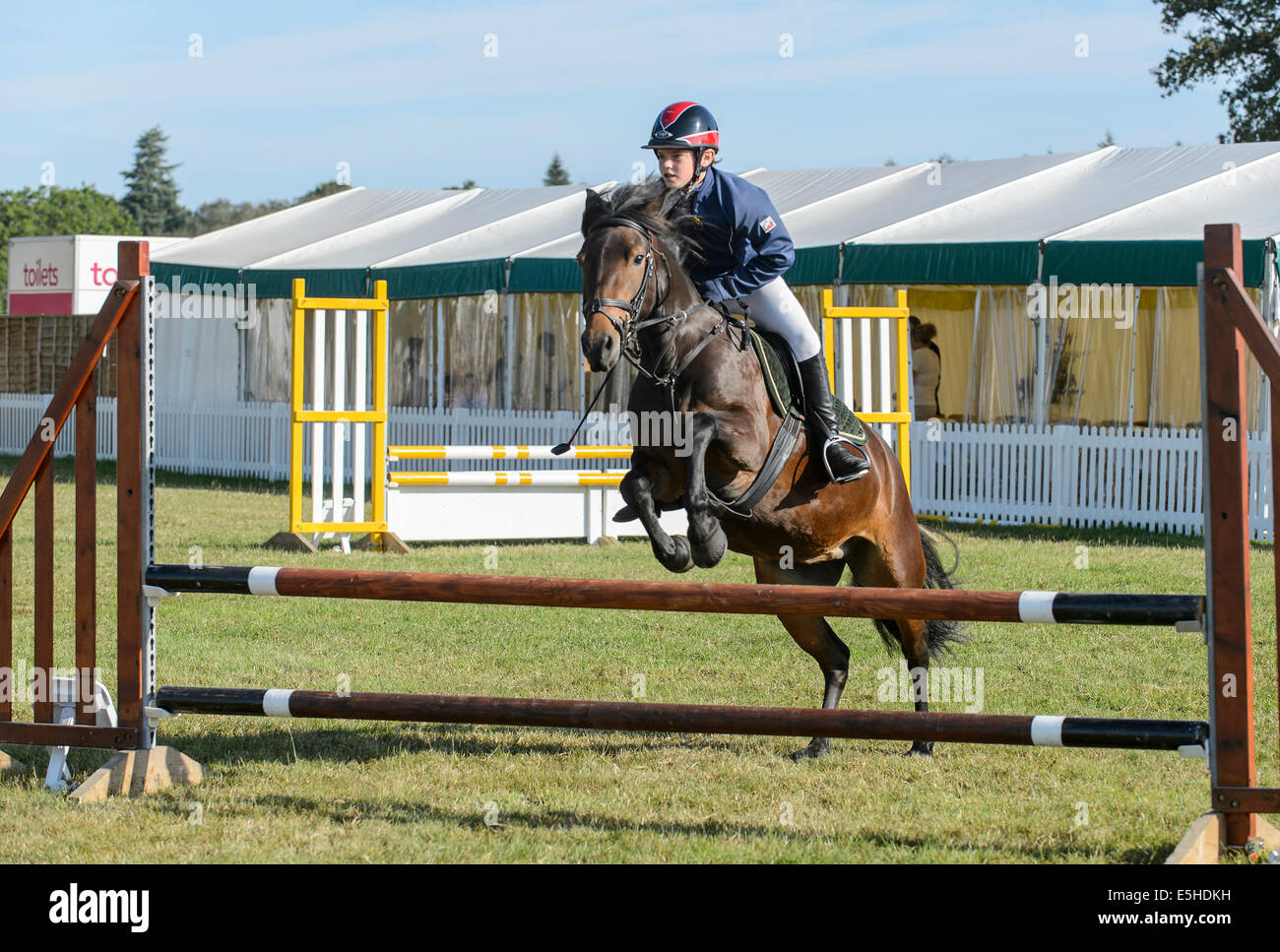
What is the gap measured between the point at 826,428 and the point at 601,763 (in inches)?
63.9

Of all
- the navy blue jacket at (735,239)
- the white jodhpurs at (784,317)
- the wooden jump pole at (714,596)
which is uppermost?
the navy blue jacket at (735,239)

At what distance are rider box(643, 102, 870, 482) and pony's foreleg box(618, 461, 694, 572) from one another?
0.78 m

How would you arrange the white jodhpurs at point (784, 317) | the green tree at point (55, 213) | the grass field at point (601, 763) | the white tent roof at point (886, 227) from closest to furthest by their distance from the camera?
the grass field at point (601, 763), the white jodhpurs at point (784, 317), the white tent roof at point (886, 227), the green tree at point (55, 213)

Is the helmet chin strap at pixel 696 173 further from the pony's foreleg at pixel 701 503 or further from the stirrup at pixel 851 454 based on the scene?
the stirrup at pixel 851 454

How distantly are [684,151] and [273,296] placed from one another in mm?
16722

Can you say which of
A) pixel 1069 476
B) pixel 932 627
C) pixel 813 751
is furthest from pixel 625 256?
pixel 1069 476

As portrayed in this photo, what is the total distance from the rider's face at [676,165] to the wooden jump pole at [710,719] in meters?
2.12

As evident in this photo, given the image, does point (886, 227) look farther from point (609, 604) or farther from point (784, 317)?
point (609, 604)

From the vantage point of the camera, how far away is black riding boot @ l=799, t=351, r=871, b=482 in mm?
5855

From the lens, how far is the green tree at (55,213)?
65.3m

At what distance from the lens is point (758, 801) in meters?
5.07

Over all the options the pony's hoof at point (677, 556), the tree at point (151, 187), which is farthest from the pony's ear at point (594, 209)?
the tree at point (151, 187)
